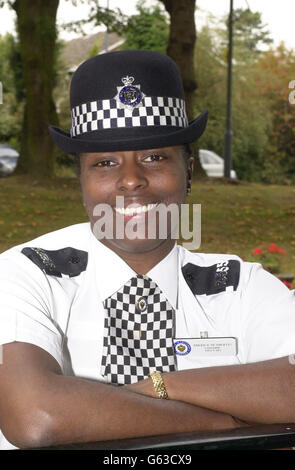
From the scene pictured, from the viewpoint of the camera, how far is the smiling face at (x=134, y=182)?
2316 mm

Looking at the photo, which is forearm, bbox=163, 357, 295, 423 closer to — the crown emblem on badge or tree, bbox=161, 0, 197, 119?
the crown emblem on badge

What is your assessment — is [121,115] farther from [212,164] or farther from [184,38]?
[212,164]

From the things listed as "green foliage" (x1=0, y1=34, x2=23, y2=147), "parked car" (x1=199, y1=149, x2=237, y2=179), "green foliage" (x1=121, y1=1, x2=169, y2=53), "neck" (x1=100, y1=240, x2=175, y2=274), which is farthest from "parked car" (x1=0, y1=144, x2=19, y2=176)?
"neck" (x1=100, y1=240, x2=175, y2=274)

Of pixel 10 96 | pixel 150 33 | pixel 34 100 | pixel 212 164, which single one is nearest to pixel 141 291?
pixel 34 100

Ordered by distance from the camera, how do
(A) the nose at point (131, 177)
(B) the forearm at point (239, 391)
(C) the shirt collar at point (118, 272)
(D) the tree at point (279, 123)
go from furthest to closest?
(D) the tree at point (279, 123) < (C) the shirt collar at point (118, 272) < (A) the nose at point (131, 177) < (B) the forearm at point (239, 391)

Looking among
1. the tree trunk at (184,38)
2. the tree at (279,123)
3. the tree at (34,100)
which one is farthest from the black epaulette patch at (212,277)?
the tree at (279,123)

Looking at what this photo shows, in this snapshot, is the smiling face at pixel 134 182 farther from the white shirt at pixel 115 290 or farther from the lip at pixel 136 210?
the white shirt at pixel 115 290

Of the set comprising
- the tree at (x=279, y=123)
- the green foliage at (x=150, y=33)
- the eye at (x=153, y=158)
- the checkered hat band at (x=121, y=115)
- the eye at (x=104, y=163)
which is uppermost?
the checkered hat band at (x=121, y=115)

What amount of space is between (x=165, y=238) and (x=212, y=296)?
0.28 meters

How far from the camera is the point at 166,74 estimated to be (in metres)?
2.42

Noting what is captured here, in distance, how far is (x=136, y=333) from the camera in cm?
237
